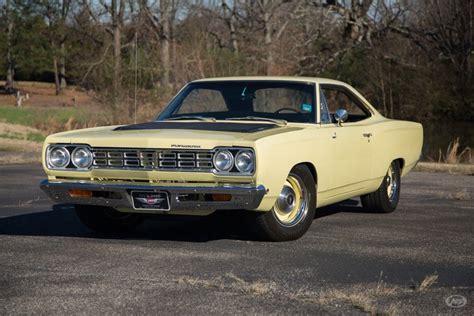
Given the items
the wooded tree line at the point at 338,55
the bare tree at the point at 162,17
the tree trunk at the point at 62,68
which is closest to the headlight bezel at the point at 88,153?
the wooded tree line at the point at 338,55

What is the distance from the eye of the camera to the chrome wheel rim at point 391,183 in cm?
1059

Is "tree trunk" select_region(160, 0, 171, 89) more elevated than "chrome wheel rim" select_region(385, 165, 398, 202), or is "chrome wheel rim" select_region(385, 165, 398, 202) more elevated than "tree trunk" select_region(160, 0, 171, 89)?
"tree trunk" select_region(160, 0, 171, 89)

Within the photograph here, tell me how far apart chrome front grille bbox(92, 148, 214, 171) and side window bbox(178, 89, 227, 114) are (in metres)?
1.54

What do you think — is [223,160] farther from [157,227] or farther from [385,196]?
[385,196]

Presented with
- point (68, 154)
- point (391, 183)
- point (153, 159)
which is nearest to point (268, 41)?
point (391, 183)

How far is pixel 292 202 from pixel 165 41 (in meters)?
33.8

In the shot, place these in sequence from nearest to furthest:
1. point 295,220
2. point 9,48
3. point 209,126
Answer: point 295,220 → point 209,126 → point 9,48

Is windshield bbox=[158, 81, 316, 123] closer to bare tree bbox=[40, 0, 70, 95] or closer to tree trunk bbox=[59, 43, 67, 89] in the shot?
bare tree bbox=[40, 0, 70, 95]

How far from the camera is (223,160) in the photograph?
25.1 feet

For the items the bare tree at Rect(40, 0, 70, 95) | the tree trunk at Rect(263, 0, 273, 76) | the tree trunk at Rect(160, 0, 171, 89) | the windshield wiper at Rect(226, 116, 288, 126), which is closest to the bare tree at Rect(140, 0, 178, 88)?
the tree trunk at Rect(160, 0, 171, 89)

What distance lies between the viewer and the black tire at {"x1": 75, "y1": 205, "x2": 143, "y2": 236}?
8.61 meters

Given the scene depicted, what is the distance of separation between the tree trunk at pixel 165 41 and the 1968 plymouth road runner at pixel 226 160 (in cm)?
2139

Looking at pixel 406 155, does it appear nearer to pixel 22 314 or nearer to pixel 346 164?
pixel 346 164

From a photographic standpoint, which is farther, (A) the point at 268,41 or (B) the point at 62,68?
(B) the point at 62,68
